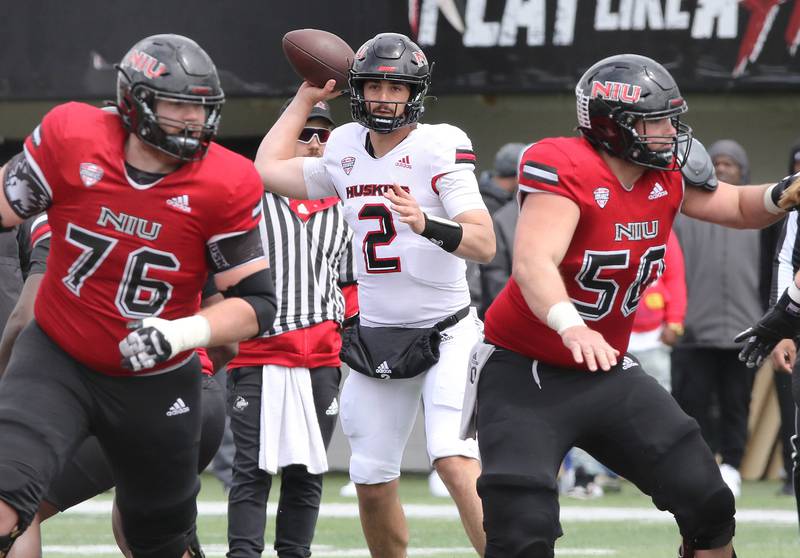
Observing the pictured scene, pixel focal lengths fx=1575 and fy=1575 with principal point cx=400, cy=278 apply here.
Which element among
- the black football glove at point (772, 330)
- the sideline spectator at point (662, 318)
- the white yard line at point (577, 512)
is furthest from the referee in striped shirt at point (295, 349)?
the sideline spectator at point (662, 318)

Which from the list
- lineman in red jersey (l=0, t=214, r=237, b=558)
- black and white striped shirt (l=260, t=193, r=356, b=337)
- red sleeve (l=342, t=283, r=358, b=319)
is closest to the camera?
lineman in red jersey (l=0, t=214, r=237, b=558)

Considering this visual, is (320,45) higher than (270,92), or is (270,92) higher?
(320,45)

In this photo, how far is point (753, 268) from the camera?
34.1 ft

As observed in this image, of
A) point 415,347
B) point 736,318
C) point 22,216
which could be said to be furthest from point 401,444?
point 736,318

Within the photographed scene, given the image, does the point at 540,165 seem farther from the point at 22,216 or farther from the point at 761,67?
the point at 761,67

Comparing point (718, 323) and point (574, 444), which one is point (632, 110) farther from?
point (718, 323)

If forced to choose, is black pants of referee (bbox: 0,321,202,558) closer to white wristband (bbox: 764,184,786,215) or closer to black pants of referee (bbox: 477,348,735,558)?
black pants of referee (bbox: 477,348,735,558)

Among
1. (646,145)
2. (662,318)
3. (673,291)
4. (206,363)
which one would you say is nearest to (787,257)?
(646,145)

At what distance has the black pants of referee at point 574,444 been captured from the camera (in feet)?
15.4

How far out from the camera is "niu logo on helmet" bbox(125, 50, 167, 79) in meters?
4.71

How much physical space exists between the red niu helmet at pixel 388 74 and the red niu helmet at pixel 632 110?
1056 mm

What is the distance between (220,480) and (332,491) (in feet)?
2.71

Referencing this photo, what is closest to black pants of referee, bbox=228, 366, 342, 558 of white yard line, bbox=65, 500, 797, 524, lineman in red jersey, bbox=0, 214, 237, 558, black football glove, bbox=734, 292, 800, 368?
lineman in red jersey, bbox=0, 214, 237, 558

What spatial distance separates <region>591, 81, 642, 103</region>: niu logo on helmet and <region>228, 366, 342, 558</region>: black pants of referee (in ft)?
7.79
